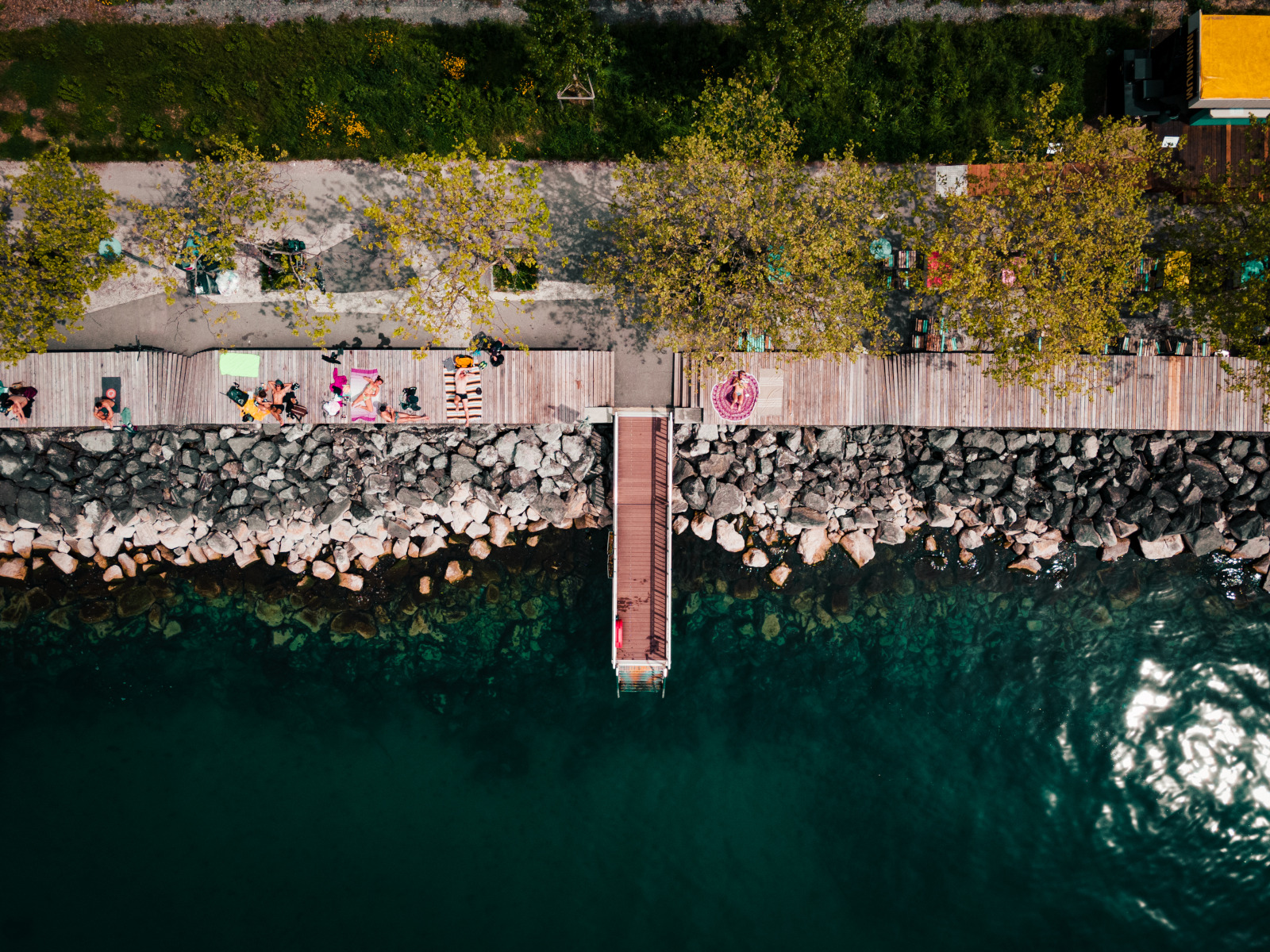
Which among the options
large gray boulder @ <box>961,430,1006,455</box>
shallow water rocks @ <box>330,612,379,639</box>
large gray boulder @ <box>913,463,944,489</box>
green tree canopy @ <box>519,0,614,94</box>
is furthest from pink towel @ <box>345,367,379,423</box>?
large gray boulder @ <box>961,430,1006,455</box>

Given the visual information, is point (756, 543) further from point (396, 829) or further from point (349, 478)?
point (396, 829)

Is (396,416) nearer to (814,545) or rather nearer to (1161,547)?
(814,545)

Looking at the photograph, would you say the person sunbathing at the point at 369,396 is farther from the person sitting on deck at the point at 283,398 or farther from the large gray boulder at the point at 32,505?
the large gray boulder at the point at 32,505

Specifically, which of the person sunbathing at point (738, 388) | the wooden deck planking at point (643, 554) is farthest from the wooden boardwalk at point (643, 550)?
the person sunbathing at point (738, 388)

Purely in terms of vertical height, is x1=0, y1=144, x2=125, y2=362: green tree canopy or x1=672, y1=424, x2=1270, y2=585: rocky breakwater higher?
x1=0, y1=144, x2=125, y2=362: green tree canopy

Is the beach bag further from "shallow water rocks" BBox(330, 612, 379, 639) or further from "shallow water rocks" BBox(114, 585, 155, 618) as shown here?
"shallow water rocks" BBox(114, 585, 155, 618)

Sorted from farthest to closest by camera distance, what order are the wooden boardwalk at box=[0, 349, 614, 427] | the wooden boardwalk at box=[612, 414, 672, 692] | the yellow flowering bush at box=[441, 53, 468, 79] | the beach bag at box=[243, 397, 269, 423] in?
1. the wooden boardwalk at box=[612, 414, 672, 692]
2. the yellow flowering bush at box=[441, 53, 468, 79]
3. the beach bag at box=[243, 397, 269, 423]
4. the wooden boardwalk at box=[0, 349, 614, 427]

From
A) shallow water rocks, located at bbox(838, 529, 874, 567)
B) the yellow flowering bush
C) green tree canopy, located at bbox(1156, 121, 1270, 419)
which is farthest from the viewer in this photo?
shallow water rocks, located at bbox(838, 529, 874, 567)

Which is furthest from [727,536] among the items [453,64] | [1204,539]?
[453,64]
